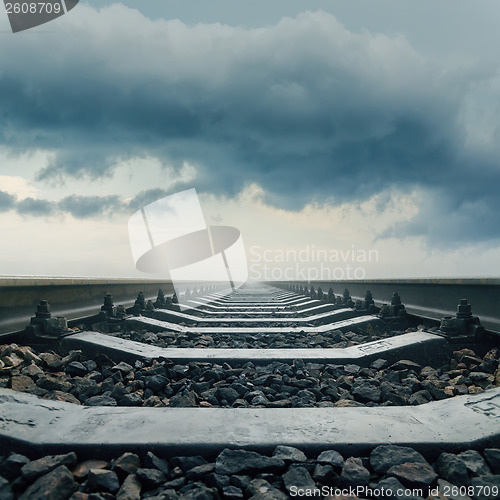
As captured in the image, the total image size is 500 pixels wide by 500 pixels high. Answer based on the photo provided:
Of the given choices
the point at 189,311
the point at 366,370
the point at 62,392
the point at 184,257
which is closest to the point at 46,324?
the point at 62,392

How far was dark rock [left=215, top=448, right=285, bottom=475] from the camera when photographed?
4.96 ft

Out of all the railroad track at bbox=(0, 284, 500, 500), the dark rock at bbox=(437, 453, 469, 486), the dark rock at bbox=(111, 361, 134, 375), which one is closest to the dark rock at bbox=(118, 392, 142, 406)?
the railroad track at bbox=(0, 284, 500, 500)

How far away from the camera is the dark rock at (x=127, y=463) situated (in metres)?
1.51

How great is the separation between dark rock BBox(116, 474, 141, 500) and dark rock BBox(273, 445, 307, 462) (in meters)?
0.51

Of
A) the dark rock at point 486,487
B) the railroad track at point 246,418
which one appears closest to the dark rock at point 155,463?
the railroad track at point 246,418

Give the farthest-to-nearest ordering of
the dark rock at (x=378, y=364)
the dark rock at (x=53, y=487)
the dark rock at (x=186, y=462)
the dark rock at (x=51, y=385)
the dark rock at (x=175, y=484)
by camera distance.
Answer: the dark rock at (x=378, y=364) → the dark rock at (x=51, y=385) → the dark rock at (x=186, y=462) → the dark rock at (x=175, y=484) → the dark rock at (x=53, y=487)

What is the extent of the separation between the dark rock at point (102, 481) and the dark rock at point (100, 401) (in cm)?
83

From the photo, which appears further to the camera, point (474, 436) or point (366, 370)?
point (366, 370)

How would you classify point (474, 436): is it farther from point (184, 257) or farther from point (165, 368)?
point (184, 257)

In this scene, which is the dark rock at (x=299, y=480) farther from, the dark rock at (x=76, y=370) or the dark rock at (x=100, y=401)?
the dark rock at (x=76, y=370)

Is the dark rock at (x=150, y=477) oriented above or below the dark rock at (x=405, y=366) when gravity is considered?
above

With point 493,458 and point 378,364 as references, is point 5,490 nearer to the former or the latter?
point 493,458

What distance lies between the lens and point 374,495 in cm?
141

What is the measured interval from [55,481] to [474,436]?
5.37 feet
